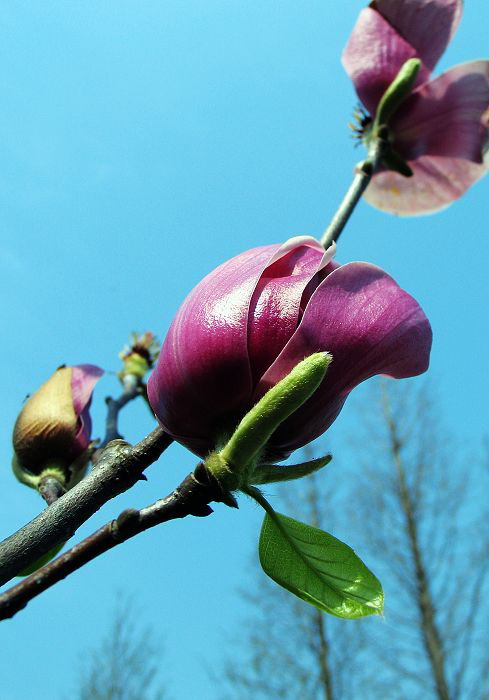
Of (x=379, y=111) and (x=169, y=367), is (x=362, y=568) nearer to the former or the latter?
(x=169, y=367)

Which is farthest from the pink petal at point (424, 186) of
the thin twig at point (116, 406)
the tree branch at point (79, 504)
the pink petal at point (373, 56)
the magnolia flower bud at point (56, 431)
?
the tree branch at point (79, 504)

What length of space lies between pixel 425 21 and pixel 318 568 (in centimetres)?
79

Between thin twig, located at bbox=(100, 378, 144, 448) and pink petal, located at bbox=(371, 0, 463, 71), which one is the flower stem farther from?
thin twig, located at bbox=(100, 378, 144, 448)

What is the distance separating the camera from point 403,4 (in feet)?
3.17

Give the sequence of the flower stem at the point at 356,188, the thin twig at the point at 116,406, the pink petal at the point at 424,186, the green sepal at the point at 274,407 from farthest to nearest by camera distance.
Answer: the pink petal at the point at 424,186 < the thin twig at the point at 116,406 < the flower stem at the point at 356,188 < the green sepal at the point at 274,407

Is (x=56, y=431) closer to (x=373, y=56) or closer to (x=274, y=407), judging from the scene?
(x=274, y=407)

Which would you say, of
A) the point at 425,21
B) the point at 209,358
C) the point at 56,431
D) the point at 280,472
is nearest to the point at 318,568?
the point at 280,472

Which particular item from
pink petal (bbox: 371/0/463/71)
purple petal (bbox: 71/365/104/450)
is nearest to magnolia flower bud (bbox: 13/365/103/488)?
purple petal (bbox: 71/365/104/450)

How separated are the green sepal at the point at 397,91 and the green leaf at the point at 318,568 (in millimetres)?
636

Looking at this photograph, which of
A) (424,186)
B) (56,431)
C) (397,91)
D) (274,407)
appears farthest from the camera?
(424,186)

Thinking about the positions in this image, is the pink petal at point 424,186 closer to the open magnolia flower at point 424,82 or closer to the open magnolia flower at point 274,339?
the open magnolia flower at point 424,82

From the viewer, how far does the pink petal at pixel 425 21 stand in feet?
3.16

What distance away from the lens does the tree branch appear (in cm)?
48

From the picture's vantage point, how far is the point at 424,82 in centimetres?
95
